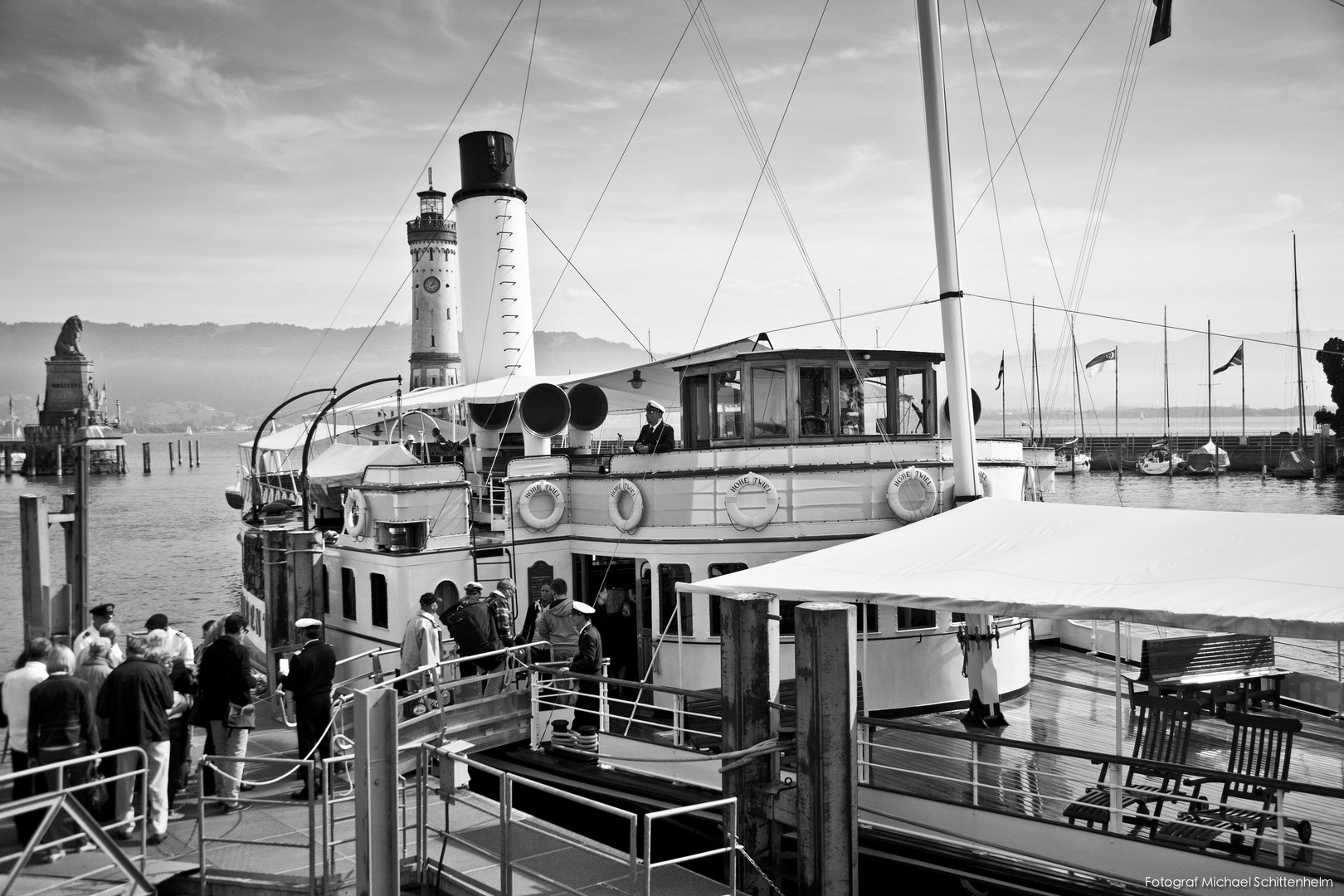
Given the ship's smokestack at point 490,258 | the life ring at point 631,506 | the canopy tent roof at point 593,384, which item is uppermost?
the ship's smokestack at point 490,258

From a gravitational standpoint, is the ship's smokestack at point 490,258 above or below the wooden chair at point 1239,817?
above

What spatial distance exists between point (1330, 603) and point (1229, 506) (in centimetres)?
6000

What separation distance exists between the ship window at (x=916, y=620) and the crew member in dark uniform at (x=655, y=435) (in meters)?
4.26

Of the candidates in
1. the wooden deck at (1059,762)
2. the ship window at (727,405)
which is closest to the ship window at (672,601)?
the ship window at (727,405)

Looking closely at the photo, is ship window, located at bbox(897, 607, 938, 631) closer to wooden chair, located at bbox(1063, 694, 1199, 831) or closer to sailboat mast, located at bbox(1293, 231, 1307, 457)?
wooden chair, located at bbox(1063, 694, 1199, 831)

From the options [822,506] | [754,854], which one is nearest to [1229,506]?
[822,506]

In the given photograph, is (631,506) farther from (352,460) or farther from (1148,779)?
(352,460)

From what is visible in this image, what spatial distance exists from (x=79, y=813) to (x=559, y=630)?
5458mm

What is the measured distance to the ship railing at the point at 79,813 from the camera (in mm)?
6203

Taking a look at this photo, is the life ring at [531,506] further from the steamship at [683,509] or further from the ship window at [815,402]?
the ship window at [815,402]

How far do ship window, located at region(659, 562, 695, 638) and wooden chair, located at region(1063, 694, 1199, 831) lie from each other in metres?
5.15

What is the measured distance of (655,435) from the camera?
1389cm

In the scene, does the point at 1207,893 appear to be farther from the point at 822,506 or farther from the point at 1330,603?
the point at 822,506

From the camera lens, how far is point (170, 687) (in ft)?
26.0
